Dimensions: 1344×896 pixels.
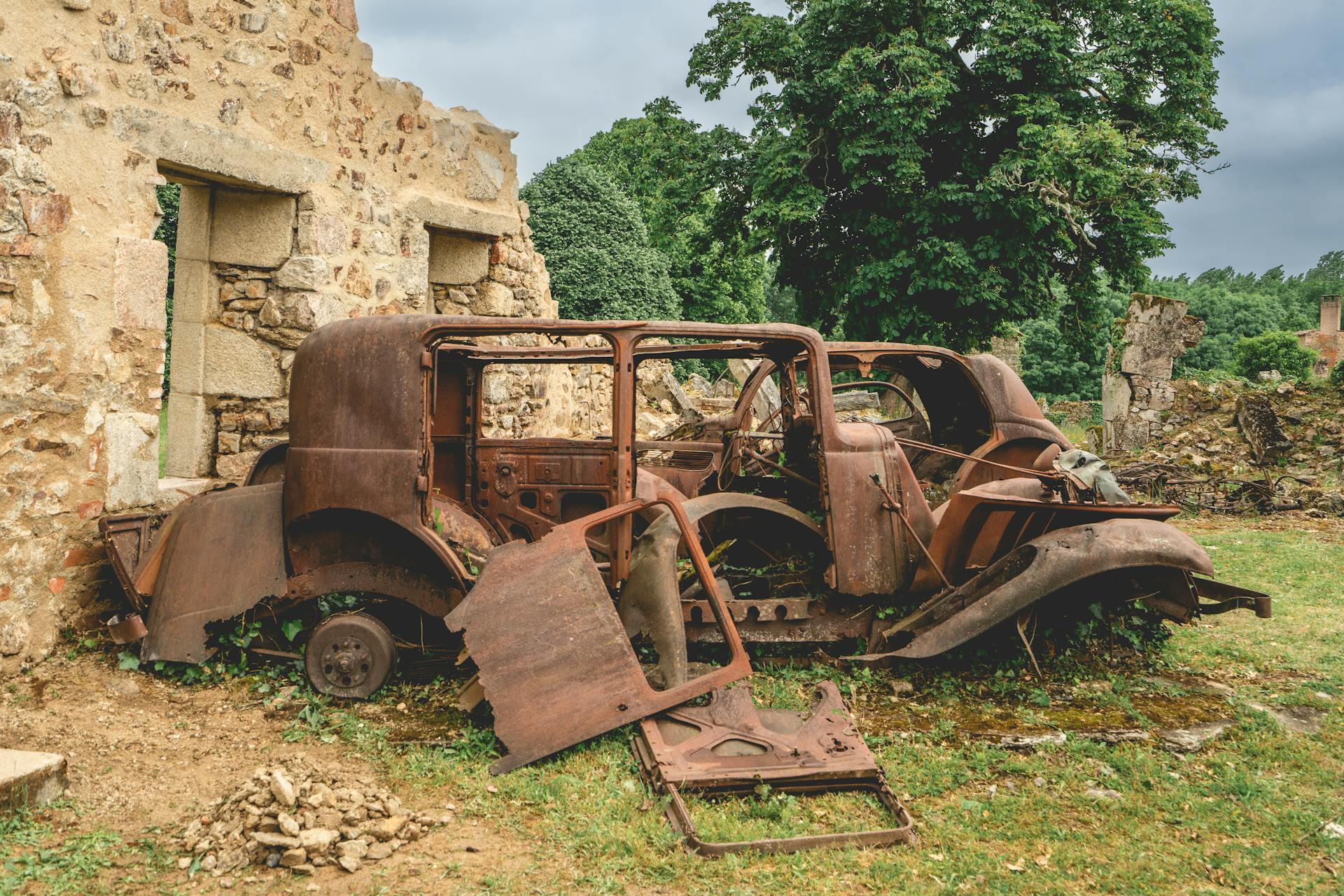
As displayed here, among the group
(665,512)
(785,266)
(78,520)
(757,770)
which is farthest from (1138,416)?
(78,520)

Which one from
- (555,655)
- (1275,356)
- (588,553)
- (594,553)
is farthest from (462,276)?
(1275,356)

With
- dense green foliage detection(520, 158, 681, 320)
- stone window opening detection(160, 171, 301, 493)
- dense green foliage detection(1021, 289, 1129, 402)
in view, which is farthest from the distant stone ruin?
stone window opening detection(160, 171, 301, 493)

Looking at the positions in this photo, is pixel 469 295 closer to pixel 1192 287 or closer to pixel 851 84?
pixel 851 84

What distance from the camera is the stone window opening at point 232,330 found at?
19.9 feet

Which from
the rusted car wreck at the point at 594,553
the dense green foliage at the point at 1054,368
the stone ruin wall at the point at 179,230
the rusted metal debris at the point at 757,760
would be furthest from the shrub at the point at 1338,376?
the dense green foliage at the point at 1054,368

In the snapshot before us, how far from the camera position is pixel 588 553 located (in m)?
4.07

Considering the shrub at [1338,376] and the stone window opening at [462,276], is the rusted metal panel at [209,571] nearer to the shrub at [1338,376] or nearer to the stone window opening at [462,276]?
the stone window opening at [462,276]

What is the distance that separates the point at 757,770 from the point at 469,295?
565 cm

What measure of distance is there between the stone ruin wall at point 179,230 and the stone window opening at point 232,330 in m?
0.01

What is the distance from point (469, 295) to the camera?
8156 mm

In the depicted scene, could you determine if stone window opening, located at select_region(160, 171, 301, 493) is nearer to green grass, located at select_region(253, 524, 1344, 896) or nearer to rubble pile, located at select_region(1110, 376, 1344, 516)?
green grass, located at select_region(253, 524, 1344, 896)

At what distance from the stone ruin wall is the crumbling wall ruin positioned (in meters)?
11.0

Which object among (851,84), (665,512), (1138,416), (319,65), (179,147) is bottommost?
(665,512)

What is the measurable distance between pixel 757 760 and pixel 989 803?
854mm
